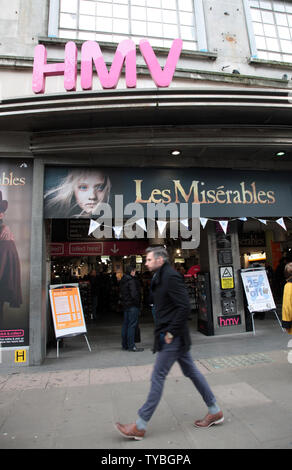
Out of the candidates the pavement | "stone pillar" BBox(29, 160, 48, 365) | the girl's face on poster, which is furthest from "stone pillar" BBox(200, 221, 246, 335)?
"stone pillar" BBox(29, 160, 48, 365)

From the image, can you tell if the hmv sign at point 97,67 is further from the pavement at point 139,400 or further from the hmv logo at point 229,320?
the hmv logo at point 229,320

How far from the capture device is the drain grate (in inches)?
205

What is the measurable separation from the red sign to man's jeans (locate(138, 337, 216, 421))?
22.9 feet

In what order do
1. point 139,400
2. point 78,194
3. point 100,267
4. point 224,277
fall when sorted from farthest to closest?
point 100,267 → point 224,277 → point 78,194 → point 139,400

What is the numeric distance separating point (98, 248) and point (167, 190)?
4.17m

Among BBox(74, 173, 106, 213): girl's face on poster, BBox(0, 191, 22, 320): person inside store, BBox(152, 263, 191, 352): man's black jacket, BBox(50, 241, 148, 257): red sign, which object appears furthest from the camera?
BBox(50, 241, 148, 257): red sign

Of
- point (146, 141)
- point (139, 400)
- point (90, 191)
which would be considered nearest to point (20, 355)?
point (139, 400)

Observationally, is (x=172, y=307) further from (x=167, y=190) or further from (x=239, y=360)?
(x=167, y=190)

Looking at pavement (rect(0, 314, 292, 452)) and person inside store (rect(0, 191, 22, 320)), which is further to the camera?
person inside store (rect(0, 191, 22, 320))

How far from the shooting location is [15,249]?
6027 mm

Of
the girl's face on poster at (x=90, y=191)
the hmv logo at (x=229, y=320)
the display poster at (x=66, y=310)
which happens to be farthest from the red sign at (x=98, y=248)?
the hmv logo at (x=229, y=320)

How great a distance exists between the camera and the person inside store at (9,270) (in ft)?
19.2

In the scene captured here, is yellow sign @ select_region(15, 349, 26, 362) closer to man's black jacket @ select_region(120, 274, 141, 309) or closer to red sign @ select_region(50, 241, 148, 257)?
man's black jacket @ select_region(120, 274, 141, 309)
